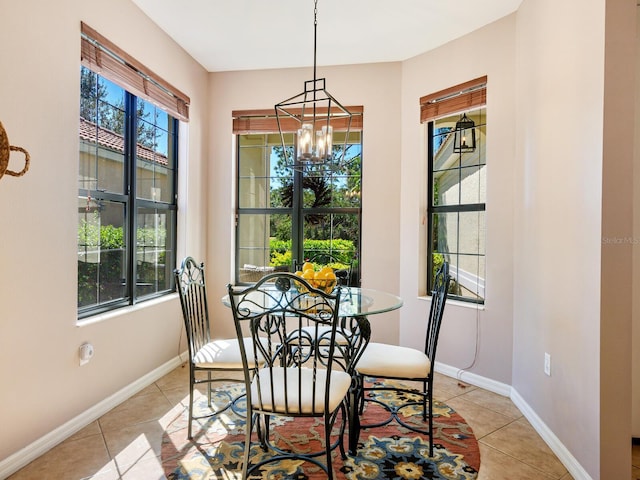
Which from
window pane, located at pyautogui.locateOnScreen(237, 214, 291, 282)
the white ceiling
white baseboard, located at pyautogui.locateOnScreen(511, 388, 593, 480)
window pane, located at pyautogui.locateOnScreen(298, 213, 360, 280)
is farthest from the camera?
window pane, located at pyautogui.locateOnScreen(237, 214, 291, 282)

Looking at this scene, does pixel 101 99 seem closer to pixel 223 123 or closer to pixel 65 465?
pixel 223 123

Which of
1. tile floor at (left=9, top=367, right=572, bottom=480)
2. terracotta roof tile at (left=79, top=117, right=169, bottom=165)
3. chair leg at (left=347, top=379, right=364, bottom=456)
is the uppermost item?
terracotta roof tile at (left=79, top=117, right=169, bottom=165)

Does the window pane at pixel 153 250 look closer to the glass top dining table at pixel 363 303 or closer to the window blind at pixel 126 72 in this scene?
the window blind at pixel 126 72

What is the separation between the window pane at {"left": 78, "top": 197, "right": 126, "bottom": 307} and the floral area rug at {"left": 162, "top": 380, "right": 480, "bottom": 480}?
3.37ft

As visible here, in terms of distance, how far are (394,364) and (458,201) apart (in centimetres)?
175

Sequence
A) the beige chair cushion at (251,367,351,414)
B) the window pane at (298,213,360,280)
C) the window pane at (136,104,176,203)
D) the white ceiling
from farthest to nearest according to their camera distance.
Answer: the window pane at (298,213,360,280) < the window pane at (136,104,176,203) < the white ceiling < the beige chair cushion at (251,367,351,414)

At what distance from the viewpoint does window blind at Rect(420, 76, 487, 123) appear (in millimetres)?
3086

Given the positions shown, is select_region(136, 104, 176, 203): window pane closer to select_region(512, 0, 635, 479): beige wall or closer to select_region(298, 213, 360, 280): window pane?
select_region(298, 213, 360, 280): window pane

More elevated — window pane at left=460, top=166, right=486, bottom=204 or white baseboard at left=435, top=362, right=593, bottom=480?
window pane at left=460, top=166, right=486, bottom=204

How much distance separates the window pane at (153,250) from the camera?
309 cm

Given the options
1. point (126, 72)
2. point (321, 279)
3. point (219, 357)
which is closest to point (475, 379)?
point (321, 279)

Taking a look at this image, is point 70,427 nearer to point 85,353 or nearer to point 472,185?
point 85,353

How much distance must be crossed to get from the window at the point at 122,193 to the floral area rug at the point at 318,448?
111cm

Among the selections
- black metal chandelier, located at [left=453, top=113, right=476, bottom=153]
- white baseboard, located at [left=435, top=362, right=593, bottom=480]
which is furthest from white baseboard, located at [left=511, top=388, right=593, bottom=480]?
black metal chandelier, located at [left=453, top=113, right=476, bottom=153]
